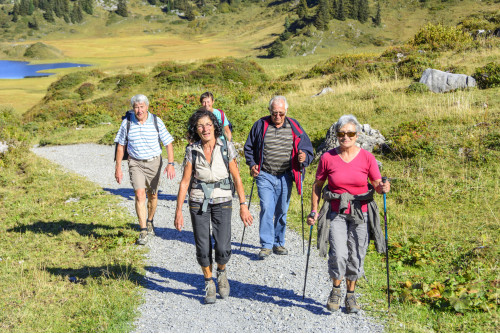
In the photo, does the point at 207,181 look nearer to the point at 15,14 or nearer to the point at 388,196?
the point at 388,196

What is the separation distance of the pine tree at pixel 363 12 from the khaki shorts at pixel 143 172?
68503 mm

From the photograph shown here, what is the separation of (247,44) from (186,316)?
8819cm

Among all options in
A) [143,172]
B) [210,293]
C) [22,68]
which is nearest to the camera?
[210,293]

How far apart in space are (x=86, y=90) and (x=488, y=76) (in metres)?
32.5

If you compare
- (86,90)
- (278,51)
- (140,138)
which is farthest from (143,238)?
(278,51)

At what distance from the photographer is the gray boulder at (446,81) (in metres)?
16.1

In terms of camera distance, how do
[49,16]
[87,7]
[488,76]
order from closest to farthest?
1. [488,76]
2. [49,16]
3. [87,7]

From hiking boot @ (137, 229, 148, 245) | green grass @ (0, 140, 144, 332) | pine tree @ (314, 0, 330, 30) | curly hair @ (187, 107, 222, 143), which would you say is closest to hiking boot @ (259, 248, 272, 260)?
green grass @ (0, 140, 144, 332)

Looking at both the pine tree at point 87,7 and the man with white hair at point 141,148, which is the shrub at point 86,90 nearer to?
the man with white hair at point 141,148

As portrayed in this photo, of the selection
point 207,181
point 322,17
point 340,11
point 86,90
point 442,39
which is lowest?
point 86,90

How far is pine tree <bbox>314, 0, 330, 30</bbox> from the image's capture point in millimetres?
67750

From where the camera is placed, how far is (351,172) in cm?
462

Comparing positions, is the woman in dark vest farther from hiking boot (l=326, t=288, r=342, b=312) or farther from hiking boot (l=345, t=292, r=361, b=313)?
hiking boot (l=345, t=292, r=361, b=313)

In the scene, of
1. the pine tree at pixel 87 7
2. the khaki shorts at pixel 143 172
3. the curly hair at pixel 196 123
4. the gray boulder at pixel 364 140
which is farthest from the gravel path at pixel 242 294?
the pine tree at pixel 87 7
